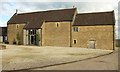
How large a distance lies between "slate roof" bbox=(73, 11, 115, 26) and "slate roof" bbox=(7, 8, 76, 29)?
2.17 metres

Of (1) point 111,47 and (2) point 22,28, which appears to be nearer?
(1) point 111,47

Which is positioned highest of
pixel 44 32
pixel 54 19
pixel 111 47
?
pixel 54 19

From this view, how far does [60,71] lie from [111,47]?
108 ft

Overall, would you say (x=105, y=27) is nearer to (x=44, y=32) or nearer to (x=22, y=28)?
(x=44, y=32)

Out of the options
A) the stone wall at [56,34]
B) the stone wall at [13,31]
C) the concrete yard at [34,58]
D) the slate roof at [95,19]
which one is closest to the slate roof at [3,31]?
the stone wall at [13,31]

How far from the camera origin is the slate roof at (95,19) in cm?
4695

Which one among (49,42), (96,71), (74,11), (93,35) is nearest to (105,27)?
(93,35)

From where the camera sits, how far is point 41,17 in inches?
2264

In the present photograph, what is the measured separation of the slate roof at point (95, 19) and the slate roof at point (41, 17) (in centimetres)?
217

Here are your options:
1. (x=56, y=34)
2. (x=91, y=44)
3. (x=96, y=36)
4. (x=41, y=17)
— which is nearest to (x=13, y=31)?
(x=41, y=17)

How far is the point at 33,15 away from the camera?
60438 millimetres

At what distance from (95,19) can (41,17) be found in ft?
51.6

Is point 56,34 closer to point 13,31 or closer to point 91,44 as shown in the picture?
point 91,44

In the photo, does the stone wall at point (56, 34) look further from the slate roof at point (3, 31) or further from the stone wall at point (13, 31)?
the slate roof at point (3, 31)
